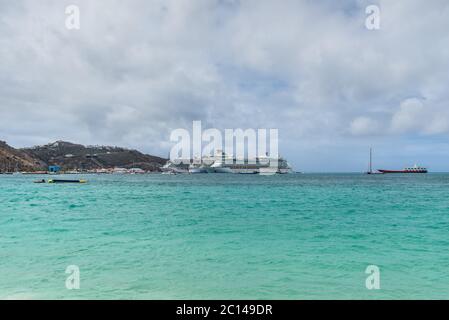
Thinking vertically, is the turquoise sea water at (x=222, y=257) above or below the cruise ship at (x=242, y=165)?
below

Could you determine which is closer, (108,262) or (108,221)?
(108,262)

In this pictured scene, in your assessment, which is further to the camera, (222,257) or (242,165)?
(242,165)

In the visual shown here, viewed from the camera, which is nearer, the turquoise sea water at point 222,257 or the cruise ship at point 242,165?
the turquoise sea water at point 222,257

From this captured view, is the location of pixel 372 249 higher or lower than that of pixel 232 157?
lower

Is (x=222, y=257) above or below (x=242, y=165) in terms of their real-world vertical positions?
below

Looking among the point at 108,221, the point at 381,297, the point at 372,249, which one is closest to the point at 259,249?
the point at 372,249

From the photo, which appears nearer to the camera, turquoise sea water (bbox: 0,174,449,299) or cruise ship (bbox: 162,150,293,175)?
turquoise sea water (bbox: 0,174,449,299)

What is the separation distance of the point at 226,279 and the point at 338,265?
4.50 meters

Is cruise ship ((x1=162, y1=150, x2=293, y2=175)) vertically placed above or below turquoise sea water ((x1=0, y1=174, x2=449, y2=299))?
above

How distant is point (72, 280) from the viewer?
972 cm
